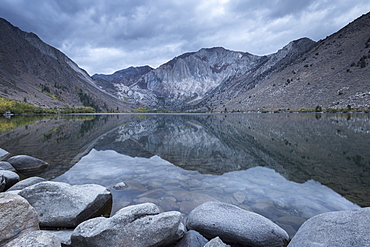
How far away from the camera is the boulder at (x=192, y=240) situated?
6216 mm

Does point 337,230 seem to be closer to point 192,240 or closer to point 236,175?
point 192,240

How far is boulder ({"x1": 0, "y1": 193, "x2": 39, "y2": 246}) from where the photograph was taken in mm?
5387

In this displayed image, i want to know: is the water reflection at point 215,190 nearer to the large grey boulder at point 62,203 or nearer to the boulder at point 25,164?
the large grey boulder at point 62,203

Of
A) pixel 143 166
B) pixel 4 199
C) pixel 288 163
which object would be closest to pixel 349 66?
pixel 288 163

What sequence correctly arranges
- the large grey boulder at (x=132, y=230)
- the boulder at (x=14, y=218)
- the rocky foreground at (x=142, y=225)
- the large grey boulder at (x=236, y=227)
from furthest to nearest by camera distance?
the large grey boulder at (x=236, y=227), the large grey boulder at (x=132, y=230), the boulder at (x=14, y=218), the rocky foreground at (x=142, y=225)

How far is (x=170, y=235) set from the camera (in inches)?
249

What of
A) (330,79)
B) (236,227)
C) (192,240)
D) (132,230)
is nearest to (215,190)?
(236,227)

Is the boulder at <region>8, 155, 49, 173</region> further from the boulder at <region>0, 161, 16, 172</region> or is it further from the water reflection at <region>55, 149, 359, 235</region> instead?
the water reflection at <region>55, 149, 359, 235</region>

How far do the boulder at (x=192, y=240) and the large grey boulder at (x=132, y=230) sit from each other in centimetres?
20

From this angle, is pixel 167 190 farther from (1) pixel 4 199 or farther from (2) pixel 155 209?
(1) pixel 4 199

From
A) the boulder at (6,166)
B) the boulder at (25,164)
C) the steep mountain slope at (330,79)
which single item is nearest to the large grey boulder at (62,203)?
the boulder at (6,166)

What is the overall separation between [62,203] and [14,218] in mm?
2341

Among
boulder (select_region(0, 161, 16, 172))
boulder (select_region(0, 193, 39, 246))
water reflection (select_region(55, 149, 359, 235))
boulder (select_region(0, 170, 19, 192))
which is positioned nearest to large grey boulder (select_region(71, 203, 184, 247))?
boulder (select_region(0, 193, 39, 246))

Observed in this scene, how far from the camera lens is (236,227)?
6602 millimetres
